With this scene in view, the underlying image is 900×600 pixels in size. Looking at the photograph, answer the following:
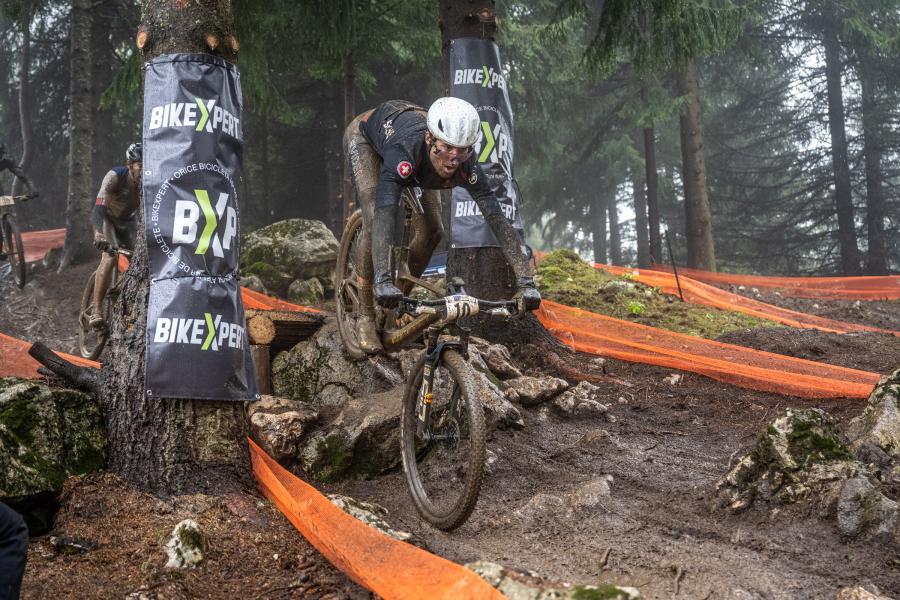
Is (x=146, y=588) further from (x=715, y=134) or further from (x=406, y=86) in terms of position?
(x=715, y=134)

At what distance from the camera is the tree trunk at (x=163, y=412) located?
4.16 meters

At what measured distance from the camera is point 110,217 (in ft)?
28.1

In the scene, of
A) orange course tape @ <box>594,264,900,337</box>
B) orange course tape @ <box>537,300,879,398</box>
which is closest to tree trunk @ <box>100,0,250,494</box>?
orange course tape @ <box>537,300,879,398</box>

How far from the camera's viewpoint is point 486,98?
764 cm

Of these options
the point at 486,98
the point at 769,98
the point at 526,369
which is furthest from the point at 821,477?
the point at 769,98

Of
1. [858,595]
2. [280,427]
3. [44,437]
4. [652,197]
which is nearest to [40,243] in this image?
[280,427]

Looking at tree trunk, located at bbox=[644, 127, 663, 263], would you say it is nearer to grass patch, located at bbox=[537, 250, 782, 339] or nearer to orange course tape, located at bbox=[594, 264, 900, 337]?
orange course tape, located at bbox=[594, 264, 900, 337]

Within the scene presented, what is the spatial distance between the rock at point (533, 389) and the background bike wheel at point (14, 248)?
404 inches

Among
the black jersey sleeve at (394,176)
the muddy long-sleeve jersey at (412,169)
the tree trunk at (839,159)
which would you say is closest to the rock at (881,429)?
the muddy long-sleeve jersey at (412,169)

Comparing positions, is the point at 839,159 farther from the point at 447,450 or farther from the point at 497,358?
the point at 447,450

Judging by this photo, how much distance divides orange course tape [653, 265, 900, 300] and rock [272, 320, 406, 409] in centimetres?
1111

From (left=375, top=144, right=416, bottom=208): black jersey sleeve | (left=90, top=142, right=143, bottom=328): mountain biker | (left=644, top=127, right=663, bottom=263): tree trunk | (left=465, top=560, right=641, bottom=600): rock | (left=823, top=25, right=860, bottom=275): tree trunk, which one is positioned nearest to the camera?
(left=465, top=560, right=641, bottom=600): rock

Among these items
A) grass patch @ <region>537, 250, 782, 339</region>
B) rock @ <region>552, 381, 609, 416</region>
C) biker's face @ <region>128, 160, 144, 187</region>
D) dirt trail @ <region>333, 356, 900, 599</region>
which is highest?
biker's face @ <region>128, 160, 144, 187</region>

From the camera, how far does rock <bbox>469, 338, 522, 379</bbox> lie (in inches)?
265
